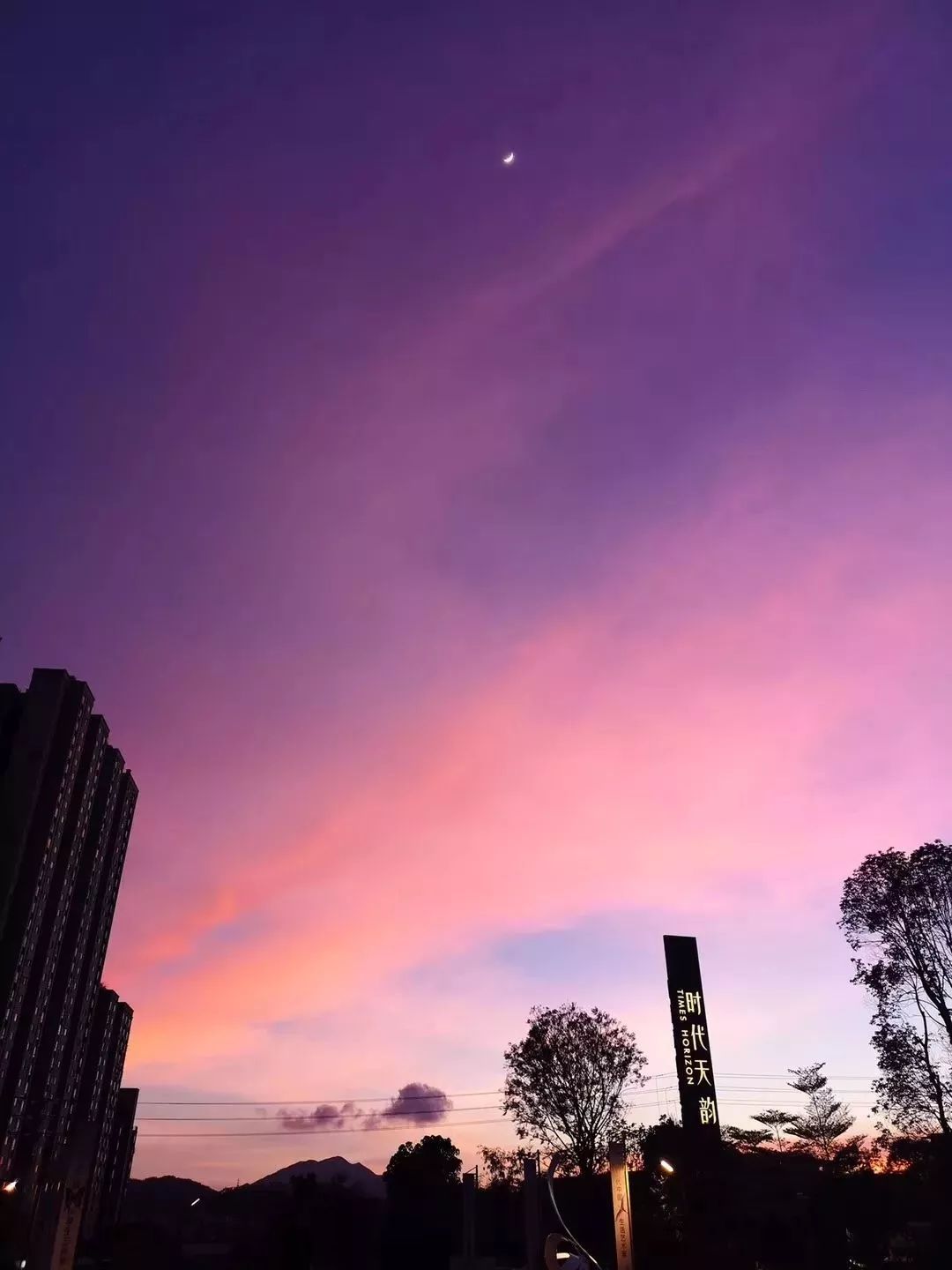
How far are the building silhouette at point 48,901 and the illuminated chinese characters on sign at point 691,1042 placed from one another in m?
46.9

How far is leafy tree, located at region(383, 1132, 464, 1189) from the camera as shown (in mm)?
80812

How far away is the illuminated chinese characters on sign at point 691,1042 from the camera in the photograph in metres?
38.2

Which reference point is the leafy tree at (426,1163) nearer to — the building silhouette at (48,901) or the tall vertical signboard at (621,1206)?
the building silhouette at (48,901)

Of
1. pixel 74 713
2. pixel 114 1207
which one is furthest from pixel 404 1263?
pixel 114 1207

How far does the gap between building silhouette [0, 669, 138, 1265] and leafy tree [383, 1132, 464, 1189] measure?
28.4 m

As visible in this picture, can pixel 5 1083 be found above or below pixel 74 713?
below

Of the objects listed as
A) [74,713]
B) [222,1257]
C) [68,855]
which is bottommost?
[222,1257]

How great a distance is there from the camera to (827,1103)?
221 ft

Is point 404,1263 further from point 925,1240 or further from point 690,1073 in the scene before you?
point 925,1240

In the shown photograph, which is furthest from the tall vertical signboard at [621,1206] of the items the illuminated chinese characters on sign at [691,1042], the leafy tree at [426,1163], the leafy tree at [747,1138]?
the leafy tree at [426,1163]

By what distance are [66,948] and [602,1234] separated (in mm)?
60590

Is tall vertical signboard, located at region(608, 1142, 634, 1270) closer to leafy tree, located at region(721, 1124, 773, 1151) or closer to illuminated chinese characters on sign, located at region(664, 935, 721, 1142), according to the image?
illuminated chinese characters on sign, located at region(664, 935, 721, 1142)

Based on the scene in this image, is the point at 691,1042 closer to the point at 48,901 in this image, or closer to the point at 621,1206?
the point at 621,1206

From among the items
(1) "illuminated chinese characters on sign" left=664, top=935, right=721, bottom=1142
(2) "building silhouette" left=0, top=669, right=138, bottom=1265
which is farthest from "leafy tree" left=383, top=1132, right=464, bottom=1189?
(1) "illuminated chinese characters on sign" left=664, top=935, right=721, bottom=1142
